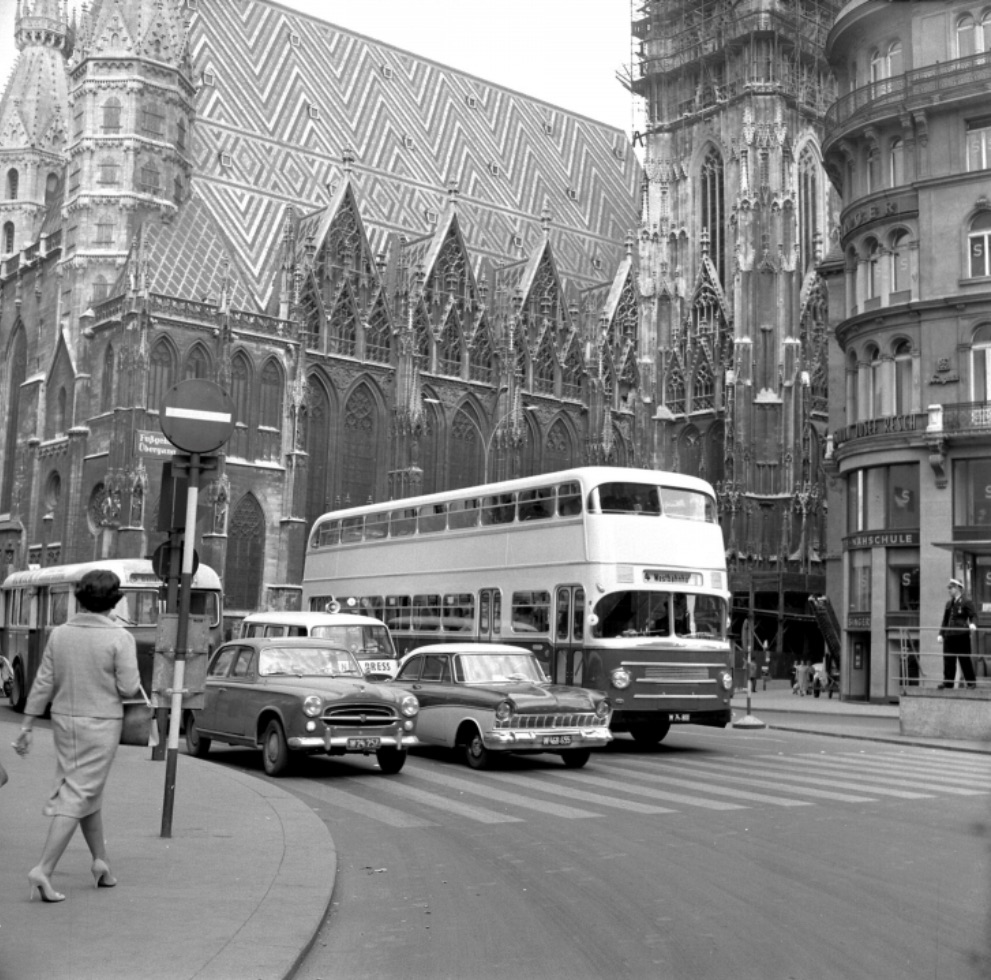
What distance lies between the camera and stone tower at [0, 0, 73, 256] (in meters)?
66.4

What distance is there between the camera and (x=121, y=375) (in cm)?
5000

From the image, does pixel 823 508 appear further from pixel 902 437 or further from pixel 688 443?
pixel 902 437

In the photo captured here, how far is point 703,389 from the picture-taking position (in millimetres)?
69188

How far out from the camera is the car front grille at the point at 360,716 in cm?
1453

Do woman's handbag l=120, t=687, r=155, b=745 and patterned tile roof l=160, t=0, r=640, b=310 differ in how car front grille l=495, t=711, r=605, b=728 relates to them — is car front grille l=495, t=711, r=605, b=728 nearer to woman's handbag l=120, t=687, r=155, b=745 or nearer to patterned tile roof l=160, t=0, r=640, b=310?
woman's handbag l=120, t=687, r=155, b=745

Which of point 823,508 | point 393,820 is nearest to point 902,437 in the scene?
point 393,820

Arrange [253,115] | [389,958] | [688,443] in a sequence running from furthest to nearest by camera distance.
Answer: [688,443], [253,115], [389,958]

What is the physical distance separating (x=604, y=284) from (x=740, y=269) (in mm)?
7887

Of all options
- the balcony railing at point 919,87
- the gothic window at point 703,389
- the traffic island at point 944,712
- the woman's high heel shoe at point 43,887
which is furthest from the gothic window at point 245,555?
the woman's high heel shoe at point 43,887

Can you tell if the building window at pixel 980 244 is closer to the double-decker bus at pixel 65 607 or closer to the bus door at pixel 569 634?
the bus door at pixel 569 634

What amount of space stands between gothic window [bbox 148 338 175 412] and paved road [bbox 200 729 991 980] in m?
37.1

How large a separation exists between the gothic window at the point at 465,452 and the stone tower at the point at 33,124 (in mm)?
22801

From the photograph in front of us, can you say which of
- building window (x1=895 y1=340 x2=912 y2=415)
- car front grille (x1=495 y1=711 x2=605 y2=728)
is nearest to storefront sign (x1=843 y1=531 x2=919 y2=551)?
building window (x1=895 y1=340 x2=912 y2=415)

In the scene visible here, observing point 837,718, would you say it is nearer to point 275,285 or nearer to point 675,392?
point 275,285
